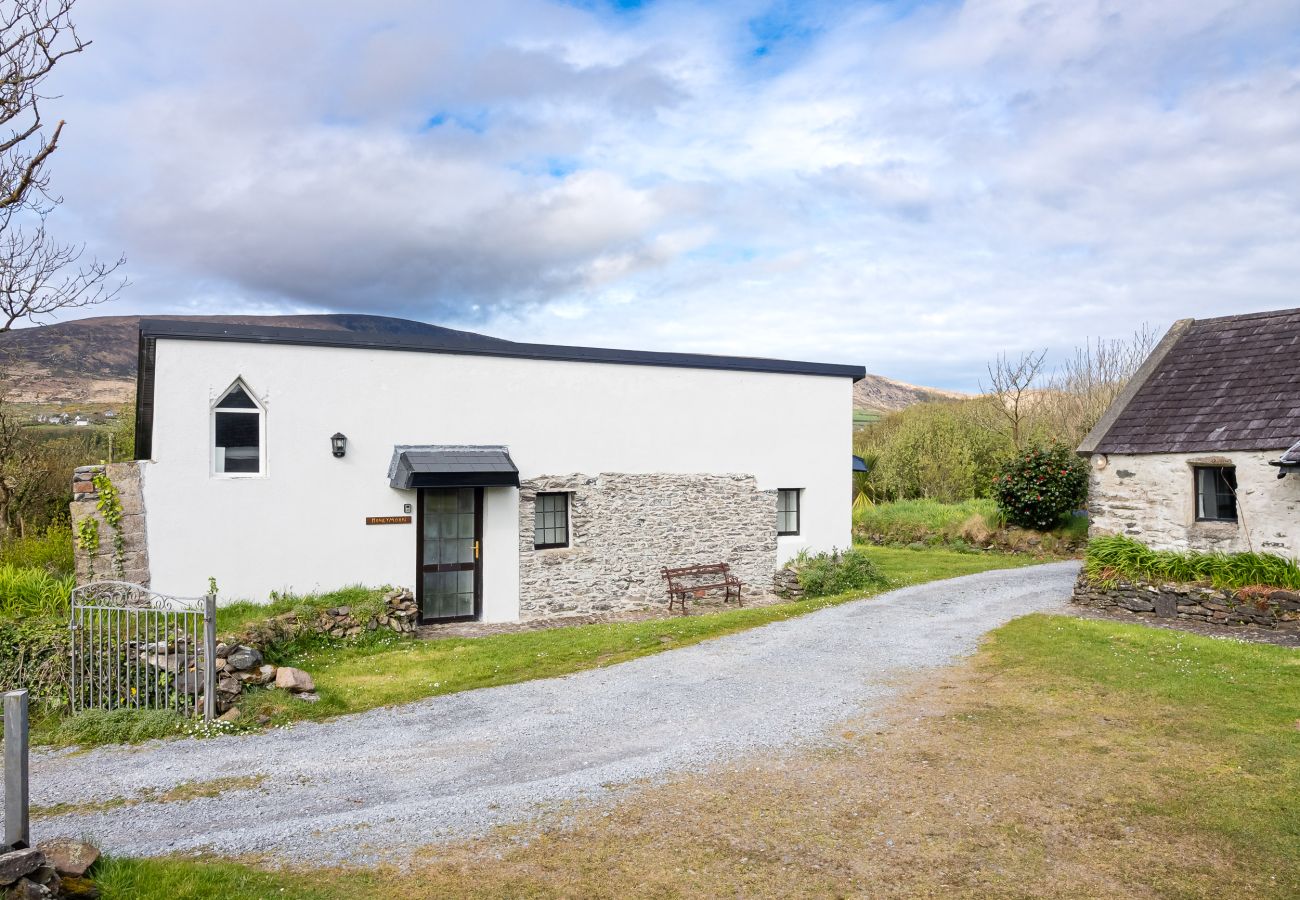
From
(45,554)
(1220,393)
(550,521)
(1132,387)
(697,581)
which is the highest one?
(1132,387)

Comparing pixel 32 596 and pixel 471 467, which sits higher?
pixel 471 467

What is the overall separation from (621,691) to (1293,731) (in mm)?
6471

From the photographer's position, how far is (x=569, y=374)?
14898mm

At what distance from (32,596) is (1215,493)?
55.4 feet

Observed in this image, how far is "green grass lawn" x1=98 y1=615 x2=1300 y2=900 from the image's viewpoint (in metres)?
4.89

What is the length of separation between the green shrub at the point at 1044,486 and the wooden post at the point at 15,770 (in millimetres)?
21222

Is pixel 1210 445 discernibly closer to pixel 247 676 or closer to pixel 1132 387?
pixel 1132 387

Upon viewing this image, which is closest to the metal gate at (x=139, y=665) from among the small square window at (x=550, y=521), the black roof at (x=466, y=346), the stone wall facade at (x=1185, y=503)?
the black roof at (x=466, y=346)

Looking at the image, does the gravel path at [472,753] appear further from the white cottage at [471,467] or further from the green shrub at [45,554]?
the green shrub at [45,554]

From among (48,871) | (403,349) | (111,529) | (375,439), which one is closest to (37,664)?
(111,529)

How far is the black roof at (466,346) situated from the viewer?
11.7 meters

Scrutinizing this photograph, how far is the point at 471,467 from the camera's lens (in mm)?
13305

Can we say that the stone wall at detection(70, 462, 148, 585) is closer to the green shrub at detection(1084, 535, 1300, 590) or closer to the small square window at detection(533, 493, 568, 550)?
the small square window at detection(533, 493, 568, 550)

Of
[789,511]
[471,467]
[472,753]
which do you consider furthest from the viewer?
[789,511]
